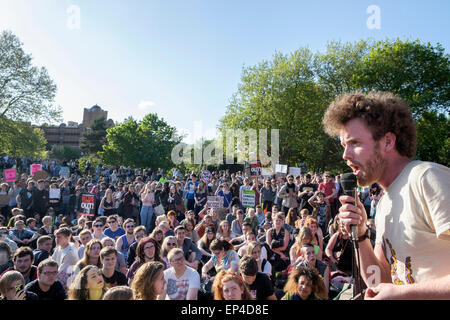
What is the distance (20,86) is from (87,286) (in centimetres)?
3056

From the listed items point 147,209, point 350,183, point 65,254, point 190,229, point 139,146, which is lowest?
point 65,254

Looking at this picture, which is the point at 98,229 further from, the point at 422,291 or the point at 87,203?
the point at 422,291

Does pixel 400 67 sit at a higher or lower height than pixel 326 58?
lower

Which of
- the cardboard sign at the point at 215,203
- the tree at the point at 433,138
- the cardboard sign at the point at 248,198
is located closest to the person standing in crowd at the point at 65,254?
the cardboard sign at the point at 215,203

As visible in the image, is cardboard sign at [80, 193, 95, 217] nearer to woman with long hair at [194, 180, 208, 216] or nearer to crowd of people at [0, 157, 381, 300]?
crowd of people at [0, 157, 381, 300]

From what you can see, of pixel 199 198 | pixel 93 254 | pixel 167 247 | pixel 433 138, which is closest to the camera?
pixel 93 254

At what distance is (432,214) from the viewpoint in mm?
1344

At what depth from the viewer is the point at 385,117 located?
173cm

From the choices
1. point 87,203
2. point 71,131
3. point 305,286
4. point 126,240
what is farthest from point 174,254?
point 71,131
